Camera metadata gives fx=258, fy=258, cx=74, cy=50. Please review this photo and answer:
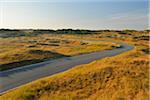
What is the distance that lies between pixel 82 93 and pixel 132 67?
956cm

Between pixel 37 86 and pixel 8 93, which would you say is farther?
pixel 37 86

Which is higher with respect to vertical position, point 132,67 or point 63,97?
point 132,67

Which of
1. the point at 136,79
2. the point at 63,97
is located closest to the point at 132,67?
the point at 136,79

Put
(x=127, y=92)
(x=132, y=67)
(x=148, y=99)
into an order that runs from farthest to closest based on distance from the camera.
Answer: (x=132, y=67) → (x=127, y=92) → (x=148, y=99)

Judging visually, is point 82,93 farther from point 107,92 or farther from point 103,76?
point 103,76

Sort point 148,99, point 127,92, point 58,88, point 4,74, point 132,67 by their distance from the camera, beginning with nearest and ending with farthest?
point 148,99, point 127,92, point 58,88, point 132,67, point 4,74

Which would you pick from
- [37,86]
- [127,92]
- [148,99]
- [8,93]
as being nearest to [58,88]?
[37,86]

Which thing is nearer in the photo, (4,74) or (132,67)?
(132,67)

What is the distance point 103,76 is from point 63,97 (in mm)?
7187

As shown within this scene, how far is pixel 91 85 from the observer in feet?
97.8

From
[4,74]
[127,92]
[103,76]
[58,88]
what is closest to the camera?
[127,92]

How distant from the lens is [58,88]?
1155 inches

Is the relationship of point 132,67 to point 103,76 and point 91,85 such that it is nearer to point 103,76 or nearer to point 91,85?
point 103,76

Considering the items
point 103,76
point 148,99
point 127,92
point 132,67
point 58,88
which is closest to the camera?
point 148,99
